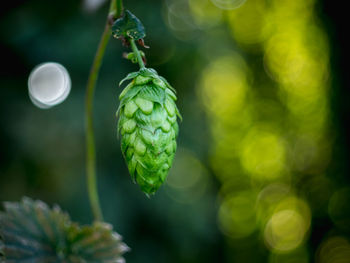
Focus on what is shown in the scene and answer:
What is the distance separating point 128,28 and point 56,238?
71cm

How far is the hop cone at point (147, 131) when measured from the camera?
782mm

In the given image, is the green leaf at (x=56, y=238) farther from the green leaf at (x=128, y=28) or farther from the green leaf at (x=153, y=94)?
the green leaf at (x=128, y=28)

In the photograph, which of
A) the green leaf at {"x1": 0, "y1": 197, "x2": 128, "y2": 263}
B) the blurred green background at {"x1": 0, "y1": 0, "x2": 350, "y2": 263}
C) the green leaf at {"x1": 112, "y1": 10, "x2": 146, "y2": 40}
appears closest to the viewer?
the green leaf at {"x1": 112, "y1": 10, "x2": 146, "y2": 40}

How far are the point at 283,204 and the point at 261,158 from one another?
1.02 meters

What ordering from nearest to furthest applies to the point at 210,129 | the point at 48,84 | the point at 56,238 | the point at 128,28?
the point at 128,28 < the point at 56,238 < the point at 48,84 < the point at 210,129

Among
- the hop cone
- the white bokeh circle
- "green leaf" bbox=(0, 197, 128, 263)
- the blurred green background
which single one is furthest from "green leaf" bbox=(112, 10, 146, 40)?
the white bokeh circle

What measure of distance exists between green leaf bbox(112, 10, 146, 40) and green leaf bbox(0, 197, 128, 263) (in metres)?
0.61

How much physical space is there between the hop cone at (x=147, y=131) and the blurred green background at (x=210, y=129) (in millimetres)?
485

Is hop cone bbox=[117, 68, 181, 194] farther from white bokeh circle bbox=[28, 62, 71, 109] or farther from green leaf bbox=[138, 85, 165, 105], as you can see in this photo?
white bokeh circle bbox=[28, 62, 71, 109]

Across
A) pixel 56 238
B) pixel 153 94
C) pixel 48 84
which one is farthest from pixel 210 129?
pixel 153 94

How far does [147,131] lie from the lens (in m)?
0.79

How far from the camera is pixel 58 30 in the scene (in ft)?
7.59

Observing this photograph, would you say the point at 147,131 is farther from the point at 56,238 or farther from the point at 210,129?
the point at 210,129

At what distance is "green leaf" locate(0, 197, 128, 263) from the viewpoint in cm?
107
